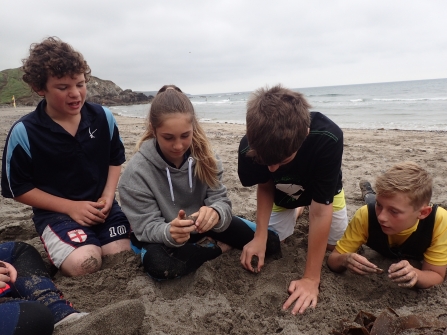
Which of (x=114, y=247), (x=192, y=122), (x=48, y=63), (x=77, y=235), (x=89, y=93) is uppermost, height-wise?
(x=89, y=93)

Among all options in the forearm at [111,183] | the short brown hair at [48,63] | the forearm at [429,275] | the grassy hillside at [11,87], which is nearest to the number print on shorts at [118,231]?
the forearm at [111,183]

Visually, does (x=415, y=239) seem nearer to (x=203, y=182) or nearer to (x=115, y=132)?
(x=203, y=182)

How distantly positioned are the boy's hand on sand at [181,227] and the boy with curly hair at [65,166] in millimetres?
689

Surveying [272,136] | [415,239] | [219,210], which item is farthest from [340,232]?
[272,136]

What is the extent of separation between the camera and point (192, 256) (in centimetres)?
243

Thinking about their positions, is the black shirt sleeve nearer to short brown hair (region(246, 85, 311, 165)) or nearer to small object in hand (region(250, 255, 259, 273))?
short brown hair (region(246, 85, 311, 165))

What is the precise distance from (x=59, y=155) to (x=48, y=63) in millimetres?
651

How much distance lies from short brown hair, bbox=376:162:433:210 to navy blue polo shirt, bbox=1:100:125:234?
207cm

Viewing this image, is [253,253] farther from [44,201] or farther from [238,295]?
[44,201]

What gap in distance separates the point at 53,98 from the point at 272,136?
1627 millimetres

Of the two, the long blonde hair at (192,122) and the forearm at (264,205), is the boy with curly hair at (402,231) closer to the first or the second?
the forearm at (264,205)

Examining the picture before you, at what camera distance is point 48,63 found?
2.42 meters

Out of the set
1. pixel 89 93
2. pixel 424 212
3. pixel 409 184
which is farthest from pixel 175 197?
pixel 89 93

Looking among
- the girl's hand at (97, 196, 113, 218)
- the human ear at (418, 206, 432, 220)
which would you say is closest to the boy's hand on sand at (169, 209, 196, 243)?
the girl's hand at (97, 196, 113, 218)
